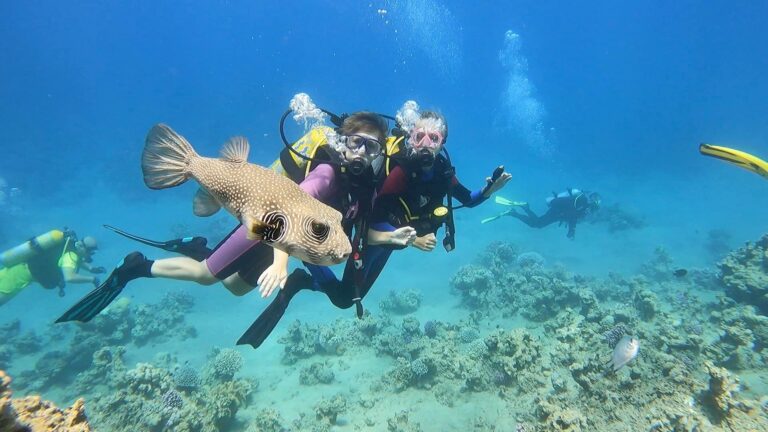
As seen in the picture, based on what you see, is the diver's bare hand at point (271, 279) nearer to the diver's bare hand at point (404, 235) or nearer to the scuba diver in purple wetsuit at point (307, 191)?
the scuba diver in purple wetsuit at point (307, 191)

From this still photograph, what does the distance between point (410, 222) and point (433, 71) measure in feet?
350

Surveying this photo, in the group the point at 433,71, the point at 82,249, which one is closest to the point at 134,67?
the point at 433,71

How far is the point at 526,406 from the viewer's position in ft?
21.5

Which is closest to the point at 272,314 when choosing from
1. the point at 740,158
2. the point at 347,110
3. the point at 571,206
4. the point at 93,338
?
the point at 740,158

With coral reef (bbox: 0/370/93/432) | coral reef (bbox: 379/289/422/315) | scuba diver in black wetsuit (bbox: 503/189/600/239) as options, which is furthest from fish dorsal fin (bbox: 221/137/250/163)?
scuba diver in black wetsuit (bbox: 503/189/600/239)

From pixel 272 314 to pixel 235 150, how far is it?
146 inches

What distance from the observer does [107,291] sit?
17.5 ft

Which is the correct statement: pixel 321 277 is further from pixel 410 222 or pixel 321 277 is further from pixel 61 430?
pixel 61 430

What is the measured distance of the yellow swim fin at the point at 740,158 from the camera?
3700 mm

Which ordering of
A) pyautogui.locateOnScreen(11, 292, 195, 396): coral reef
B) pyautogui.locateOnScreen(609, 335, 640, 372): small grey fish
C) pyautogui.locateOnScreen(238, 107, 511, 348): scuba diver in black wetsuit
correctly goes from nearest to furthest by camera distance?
pyautogui.locateOnScreen(238, 107, 511, 348): scuba diver in black wetsuit → pyautogui.locateOnScreen(609, 335, 640, 372): small grey fish → pyautogui.locateOnScreen(11, 292, 195, 396): coral reef

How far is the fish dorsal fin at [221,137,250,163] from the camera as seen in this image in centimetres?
305

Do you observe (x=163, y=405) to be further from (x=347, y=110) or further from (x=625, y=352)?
(x=347, y=110)

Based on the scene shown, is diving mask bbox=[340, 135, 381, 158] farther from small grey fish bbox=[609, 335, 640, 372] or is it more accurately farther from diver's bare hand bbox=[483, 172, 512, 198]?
small grey fish bbox=[609, 335, 640, 372]

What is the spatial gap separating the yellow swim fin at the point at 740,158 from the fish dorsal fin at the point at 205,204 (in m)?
5.36
